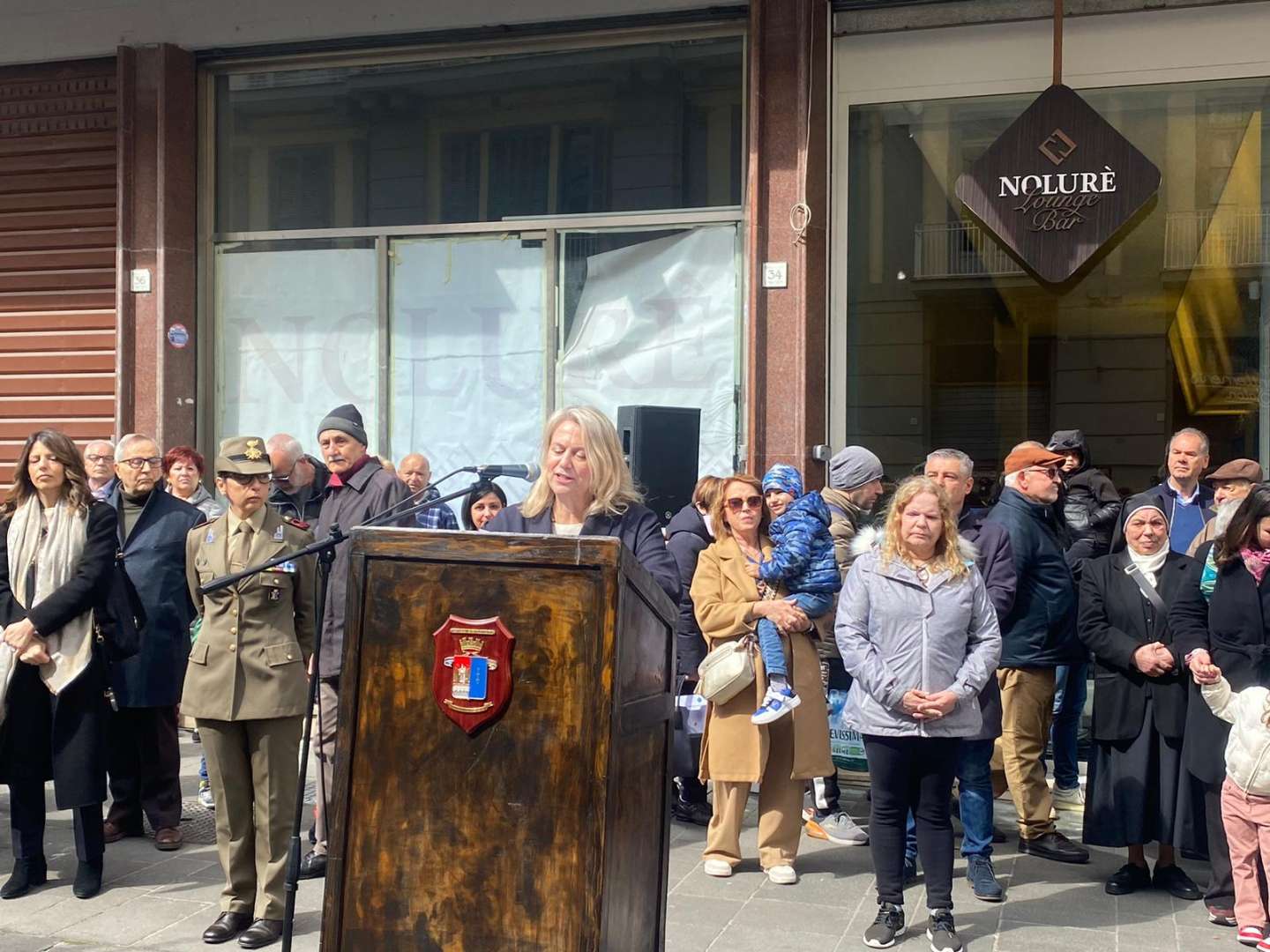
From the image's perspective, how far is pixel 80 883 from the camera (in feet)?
19.8

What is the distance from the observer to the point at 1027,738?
6.73 meters

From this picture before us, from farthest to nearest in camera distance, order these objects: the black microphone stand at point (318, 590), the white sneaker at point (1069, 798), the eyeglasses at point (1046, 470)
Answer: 1. the white sneaker at point (1069, 798)
2. the eyeglasses at point (1046, 470)
3. the black microphone stand at point (318, 590)

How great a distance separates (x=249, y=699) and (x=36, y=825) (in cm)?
155

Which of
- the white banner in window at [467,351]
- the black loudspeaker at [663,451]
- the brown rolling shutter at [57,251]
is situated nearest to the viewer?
the black loudspeaker at [663,451]

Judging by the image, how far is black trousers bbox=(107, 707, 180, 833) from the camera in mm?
6922

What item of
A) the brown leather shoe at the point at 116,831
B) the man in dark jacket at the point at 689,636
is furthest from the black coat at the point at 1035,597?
the brown leather shoe at the point at 116,831

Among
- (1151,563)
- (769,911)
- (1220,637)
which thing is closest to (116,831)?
(769,911)

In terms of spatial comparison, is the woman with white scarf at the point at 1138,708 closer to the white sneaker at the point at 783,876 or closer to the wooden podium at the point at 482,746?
the white sneaker at the point at 783,876

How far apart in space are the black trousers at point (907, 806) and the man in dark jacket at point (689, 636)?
55.9 inches

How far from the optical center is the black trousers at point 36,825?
6.06m

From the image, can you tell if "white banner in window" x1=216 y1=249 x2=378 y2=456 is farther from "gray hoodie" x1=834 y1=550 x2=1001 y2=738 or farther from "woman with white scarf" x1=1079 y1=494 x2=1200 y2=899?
"woman with white scarf" x1=1079 y1=494 x2=1200 y2=899

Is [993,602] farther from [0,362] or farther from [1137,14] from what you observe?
[0,362]

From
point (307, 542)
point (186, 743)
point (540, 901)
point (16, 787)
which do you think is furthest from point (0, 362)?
point (540, 901)

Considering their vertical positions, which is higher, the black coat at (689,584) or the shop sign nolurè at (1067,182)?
the shop sign nolurè at (1067,182)
